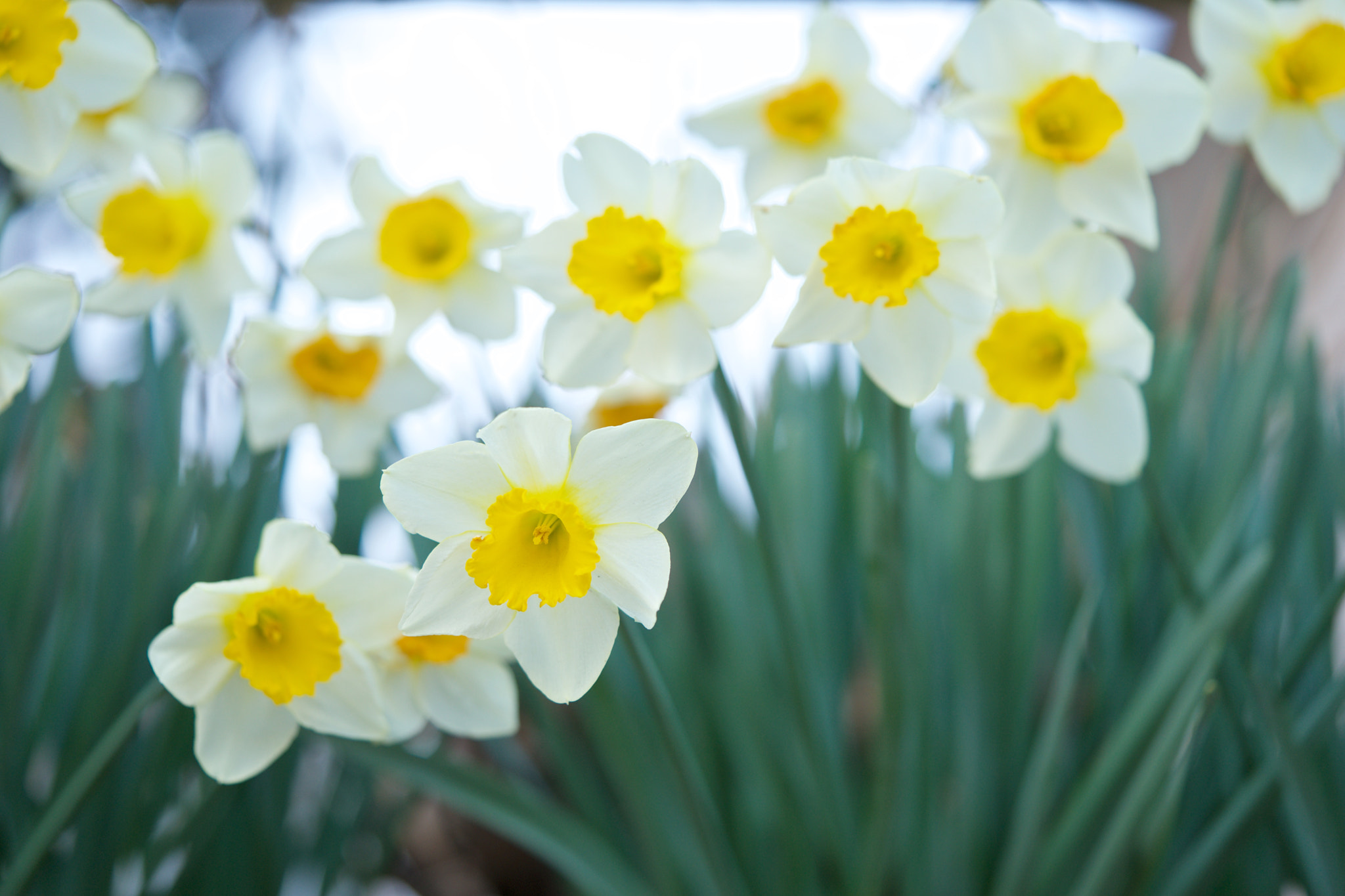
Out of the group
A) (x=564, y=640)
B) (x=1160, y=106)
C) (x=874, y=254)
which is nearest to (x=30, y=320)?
(x=564, y=640)

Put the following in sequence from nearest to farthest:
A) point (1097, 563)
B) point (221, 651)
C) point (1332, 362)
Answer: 1. point (221, 651)
2. point (1097, 563)
3. point (1332, 362)

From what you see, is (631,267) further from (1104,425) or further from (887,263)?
(1104,425)

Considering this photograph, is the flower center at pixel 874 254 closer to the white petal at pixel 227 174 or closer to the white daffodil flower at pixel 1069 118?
the white daffodil flower at pixel 1069 118

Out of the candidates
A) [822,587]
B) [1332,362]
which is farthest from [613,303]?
[1332,362]

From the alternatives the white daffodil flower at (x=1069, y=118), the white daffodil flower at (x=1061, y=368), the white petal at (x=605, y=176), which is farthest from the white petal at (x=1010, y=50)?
the white petal at (x=605, y=176)

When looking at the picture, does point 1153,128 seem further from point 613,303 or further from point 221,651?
point 221,651

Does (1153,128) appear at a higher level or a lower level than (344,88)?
higher
